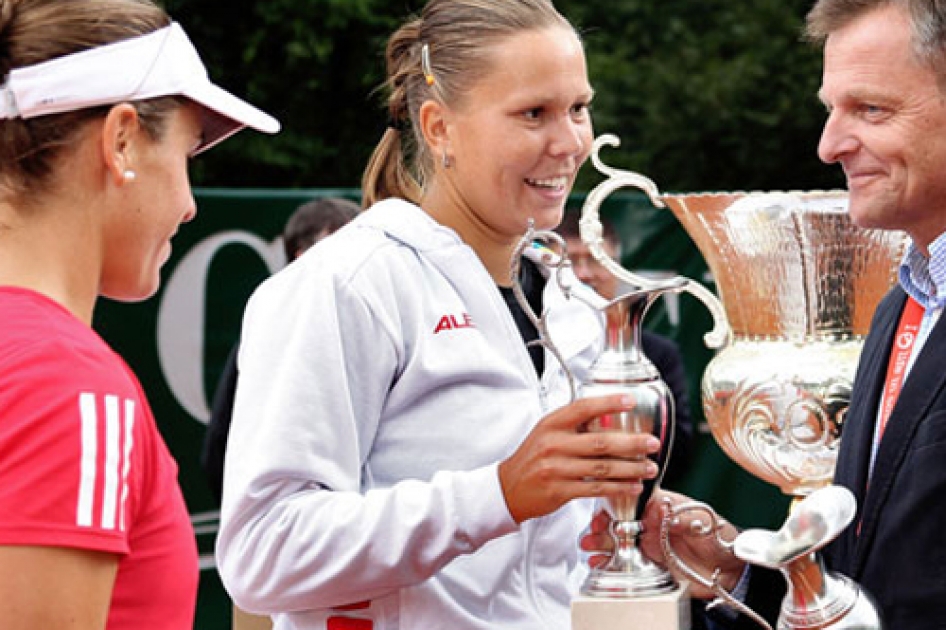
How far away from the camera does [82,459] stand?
171cm

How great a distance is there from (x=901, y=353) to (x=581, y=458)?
2.33 feet

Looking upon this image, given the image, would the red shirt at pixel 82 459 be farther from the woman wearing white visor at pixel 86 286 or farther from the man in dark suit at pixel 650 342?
the man in dark suit at pixel 650 342

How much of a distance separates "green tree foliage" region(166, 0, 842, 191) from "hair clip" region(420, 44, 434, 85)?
7633 millimetres

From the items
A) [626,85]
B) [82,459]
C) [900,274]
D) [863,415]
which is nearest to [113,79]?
[82,459]

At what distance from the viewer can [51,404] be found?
1702 mm

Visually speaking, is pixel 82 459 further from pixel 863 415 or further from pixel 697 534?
pixel 863 415

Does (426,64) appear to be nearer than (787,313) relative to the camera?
Yes

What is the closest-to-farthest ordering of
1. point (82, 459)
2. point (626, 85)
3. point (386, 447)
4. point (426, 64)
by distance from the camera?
point (82, 459), point (386, 447), point (426, 64), point (626, 85)

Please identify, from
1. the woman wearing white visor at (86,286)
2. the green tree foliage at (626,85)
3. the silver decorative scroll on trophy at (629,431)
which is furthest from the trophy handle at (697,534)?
the green tree foliage at (626,85)

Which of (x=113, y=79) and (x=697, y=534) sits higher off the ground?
(x=113, y=79)

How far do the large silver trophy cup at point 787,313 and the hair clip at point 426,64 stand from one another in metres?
0.34

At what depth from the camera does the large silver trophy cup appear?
2.86m

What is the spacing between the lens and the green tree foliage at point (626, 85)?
1048 centimetres

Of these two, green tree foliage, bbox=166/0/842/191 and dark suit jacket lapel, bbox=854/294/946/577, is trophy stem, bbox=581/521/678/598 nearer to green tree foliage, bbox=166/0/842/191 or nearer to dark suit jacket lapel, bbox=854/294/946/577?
dark suit jacket lapel, bbox=854/294/946/577
